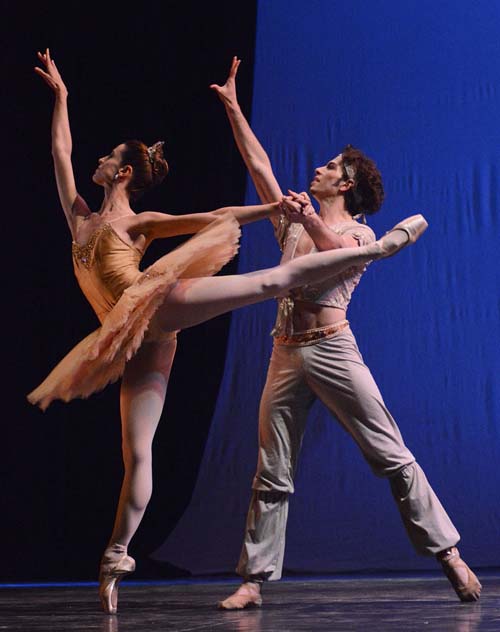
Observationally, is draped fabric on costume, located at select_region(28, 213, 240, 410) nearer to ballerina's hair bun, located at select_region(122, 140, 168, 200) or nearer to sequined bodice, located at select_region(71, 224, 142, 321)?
sequined bodice, located at select_region(71, 224, 142, 321)

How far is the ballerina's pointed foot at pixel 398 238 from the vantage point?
2.90m

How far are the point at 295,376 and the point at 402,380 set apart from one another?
5.25 ft

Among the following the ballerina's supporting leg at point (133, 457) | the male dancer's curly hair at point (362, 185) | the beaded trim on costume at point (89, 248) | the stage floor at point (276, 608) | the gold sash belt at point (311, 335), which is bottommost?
the stage floor at point (276, 608)

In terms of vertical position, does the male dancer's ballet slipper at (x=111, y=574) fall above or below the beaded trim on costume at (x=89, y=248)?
below

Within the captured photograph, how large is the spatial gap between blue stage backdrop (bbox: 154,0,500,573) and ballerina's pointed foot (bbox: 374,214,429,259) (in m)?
1.53

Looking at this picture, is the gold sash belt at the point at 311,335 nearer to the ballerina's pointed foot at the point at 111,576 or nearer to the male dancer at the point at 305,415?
the male dancer at the point at 305,415

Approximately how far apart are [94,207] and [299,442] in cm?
239

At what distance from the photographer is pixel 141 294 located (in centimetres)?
278

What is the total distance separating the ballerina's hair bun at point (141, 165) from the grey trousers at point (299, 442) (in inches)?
29.6

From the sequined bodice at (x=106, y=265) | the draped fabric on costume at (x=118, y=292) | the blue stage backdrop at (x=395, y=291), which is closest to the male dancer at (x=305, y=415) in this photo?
the draped fabric on costume at (x=118, y=292)

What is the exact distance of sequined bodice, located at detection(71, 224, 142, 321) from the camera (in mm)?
2992

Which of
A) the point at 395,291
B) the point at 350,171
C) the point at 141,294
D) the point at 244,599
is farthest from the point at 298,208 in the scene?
the point at 395,291

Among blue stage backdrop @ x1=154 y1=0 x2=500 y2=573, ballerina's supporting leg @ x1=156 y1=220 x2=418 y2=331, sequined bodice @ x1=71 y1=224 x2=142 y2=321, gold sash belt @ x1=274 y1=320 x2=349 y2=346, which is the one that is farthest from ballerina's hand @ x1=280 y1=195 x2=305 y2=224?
blue stage backdrop @ x1=154 y1=0 x2=500 y2=573

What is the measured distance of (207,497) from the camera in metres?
4.64
